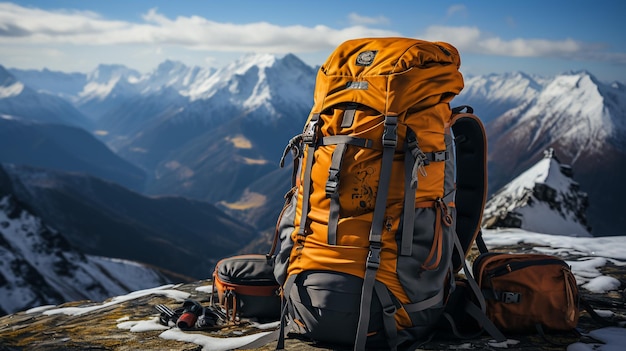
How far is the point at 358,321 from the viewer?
5.44 meters

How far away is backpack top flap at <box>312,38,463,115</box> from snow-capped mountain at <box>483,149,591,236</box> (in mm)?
20277

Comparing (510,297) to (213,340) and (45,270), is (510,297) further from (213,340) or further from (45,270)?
(45,270)

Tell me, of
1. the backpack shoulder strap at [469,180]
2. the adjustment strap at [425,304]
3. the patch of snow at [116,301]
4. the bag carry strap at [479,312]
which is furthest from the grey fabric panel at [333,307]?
the patch of snow at [116,301]

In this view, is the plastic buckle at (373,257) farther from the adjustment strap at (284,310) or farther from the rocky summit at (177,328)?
the rocky summit at (177,328)

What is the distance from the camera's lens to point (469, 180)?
727 centimetres

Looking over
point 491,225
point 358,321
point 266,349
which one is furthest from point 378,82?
point 491,225

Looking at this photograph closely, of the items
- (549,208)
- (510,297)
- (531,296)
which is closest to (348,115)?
(510,297)

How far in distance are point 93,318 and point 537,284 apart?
770 cm

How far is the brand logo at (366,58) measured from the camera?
238 inches

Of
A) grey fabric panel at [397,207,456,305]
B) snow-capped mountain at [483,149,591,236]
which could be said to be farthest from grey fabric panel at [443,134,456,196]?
snow-capped mountain at [483,149,591,236]

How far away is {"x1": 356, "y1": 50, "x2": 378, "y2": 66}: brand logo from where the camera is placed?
604 centimetres

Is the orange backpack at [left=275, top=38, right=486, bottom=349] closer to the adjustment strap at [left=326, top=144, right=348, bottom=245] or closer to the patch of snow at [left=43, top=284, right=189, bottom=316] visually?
the adjustment strap at [left=326, top=144, right=348, bottom=245]

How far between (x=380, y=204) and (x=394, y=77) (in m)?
1.55

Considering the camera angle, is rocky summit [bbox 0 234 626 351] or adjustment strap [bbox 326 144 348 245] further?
rocky summit [bbox 0 234 626 351]
